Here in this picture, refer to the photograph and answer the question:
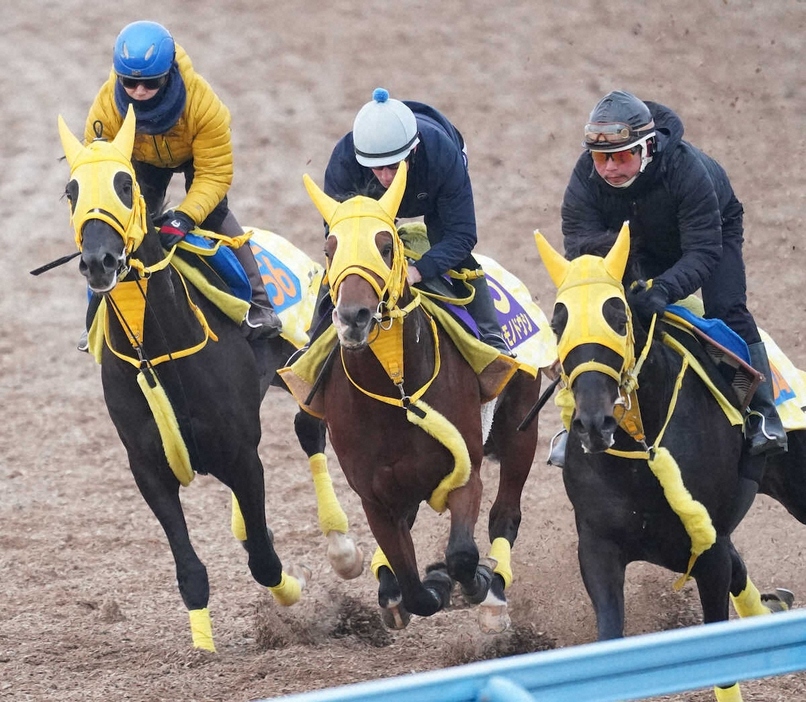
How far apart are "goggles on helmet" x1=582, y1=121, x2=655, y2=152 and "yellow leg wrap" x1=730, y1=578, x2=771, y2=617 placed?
2.29 metres

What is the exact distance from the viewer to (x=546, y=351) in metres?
7.40

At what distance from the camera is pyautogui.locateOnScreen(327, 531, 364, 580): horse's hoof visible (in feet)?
24.4

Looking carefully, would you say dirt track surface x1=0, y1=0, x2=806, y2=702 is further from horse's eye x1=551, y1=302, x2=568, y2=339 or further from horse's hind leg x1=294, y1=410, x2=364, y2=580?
horse's eye x1=551, y1=302, x2=568, y2=339

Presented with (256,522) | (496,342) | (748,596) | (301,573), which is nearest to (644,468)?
(496,342)

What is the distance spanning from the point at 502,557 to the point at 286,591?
116cm

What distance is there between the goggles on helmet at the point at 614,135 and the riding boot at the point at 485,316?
131 centimetres

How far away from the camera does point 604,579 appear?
525 cm

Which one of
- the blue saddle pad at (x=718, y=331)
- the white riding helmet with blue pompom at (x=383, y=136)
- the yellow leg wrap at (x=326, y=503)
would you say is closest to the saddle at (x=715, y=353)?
the blue saddle pad at (x=718, y=331)

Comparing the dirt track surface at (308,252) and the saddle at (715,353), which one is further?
the dirt track surface at (308,252)

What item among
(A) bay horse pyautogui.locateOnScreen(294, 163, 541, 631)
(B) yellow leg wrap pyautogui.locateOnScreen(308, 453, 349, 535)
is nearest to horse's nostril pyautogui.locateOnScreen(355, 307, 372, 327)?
(A) bay horse pyautogui.locateOnScreen(294, 163, 541, 631)

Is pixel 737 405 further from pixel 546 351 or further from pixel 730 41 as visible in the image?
pixel 730 41

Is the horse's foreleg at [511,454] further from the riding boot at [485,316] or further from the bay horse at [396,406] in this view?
the bay horse at [396,406]

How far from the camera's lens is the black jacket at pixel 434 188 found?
6.18m

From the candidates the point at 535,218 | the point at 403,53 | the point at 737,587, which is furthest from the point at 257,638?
the point at 403,53
